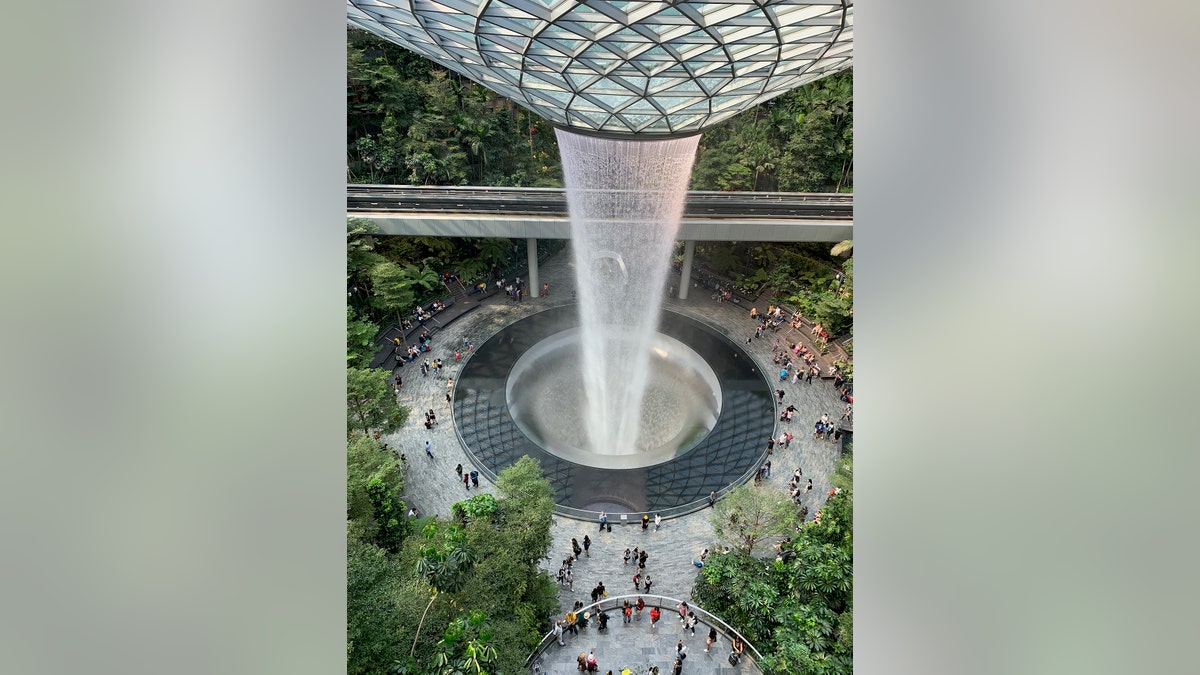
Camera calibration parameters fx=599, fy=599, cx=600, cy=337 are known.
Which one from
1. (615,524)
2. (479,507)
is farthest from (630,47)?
(615,524)

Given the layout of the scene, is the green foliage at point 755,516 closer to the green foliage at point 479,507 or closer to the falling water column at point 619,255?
the falling water column at point 619,255

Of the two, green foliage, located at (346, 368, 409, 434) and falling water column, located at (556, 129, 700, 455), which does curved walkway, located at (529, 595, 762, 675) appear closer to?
falling water column, located at (556, 129, 700, 455)

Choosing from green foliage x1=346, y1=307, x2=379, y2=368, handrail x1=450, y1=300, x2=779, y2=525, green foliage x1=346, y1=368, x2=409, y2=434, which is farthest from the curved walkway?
green foliage x1=346, y1=307, x2=379, y2=368
